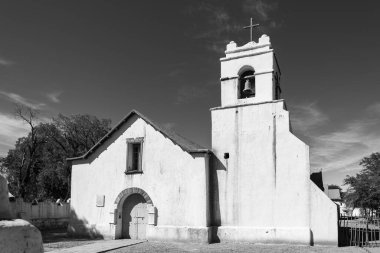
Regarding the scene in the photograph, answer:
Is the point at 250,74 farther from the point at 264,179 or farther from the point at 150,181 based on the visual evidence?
the point at 150,181

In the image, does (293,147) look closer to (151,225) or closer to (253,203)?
(253,203)

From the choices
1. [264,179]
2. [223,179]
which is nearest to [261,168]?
[264,179]

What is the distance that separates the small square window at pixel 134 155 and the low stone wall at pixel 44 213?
871cm

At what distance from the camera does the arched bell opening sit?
18.1 meters

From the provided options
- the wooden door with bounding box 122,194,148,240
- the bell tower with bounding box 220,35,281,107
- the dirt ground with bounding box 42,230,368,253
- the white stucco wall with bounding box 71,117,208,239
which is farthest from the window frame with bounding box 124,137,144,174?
the bell tower with bounding box 220,35,281,107

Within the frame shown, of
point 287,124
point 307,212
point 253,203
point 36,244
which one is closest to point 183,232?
point 253,203

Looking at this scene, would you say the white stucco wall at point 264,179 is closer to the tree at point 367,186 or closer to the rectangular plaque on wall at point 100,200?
the rectangular plaque on wall at point 100,200

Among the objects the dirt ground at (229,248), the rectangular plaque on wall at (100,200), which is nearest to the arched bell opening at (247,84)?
the dirt ground at (229,248)

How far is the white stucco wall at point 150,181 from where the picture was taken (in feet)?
56.5

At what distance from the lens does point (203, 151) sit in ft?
56.9

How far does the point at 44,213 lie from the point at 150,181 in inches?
474

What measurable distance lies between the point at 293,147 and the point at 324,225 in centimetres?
367

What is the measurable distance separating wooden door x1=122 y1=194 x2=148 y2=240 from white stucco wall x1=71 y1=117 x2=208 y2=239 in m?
0.67

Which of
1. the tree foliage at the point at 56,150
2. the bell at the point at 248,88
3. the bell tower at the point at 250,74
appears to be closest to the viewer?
the bell tower at the point at 250,74
